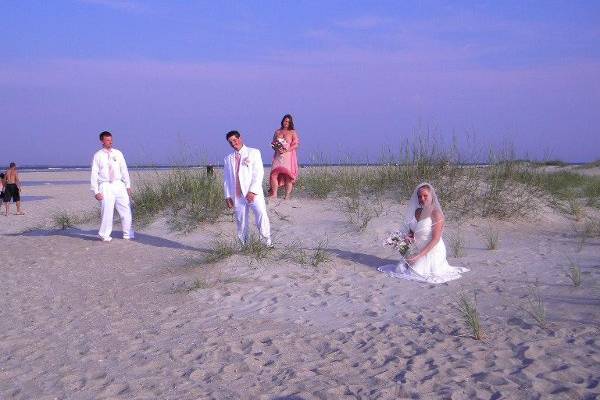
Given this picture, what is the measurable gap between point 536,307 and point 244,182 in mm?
4462

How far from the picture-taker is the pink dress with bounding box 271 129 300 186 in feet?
40.2

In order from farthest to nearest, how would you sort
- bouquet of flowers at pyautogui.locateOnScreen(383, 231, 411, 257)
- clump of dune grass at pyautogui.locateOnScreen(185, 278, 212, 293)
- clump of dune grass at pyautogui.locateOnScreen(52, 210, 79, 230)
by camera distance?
clump of dune grass at pyautogui.locateOnScreen(52, 210, 79, 230)
bouquet of flowers at pyautogui.locateOnScreen(383, 231, 411, 257)
clump of dune grass at pyautogui.locateOnScreen(185, 278, 212, 293)

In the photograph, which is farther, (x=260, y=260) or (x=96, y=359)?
(x=260, y=260)

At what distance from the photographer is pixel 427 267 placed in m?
7.69

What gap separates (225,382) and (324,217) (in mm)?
7300

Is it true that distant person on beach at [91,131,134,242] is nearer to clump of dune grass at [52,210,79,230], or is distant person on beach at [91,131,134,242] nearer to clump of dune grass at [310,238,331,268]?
clump of dune grass at [52,210,79,230]

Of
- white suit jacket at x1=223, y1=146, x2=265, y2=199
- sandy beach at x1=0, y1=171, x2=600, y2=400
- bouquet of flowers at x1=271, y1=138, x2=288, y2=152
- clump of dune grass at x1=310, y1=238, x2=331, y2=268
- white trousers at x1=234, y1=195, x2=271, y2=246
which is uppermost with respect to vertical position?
bouquet of flowers at x1=271, y1=138, x2=288, y2=152

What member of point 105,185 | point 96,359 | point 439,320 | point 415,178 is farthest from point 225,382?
point 415,178

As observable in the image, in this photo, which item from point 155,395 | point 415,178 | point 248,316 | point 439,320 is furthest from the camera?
point 415,178

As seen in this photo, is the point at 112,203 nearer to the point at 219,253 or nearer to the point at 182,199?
the point at 182,199

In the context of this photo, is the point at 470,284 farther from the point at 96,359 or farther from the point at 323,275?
the point at 96,359

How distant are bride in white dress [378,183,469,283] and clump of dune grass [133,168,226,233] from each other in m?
4.79

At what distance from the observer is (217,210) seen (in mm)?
12039

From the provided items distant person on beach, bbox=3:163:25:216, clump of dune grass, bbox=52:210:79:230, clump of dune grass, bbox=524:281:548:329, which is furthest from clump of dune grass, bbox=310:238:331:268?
distant person on beach, bbox=3:163:25:216
